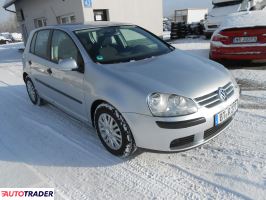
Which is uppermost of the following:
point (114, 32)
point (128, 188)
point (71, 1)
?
point (71, 1)

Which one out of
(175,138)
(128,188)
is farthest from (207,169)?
(128,188)

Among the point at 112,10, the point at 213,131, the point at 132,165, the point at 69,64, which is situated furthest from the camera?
the point at 112,10

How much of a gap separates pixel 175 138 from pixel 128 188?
702mm

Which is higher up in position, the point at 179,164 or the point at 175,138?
the point at 175,138

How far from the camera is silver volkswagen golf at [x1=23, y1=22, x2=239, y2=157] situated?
8.87 ft

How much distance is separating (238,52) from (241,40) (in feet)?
0.91

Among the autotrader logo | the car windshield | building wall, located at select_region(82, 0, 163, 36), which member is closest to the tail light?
the car windshield

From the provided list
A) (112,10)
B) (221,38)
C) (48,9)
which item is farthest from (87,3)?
(221,38)

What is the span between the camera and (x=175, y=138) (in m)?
2.72

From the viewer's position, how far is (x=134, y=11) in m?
12.6

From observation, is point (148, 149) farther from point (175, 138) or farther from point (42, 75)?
point (42, 75)

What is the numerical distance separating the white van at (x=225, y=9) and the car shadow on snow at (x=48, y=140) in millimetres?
10585

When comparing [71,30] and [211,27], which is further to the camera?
[211,27]

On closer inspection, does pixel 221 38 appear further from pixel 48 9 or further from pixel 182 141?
pixel 48 9
